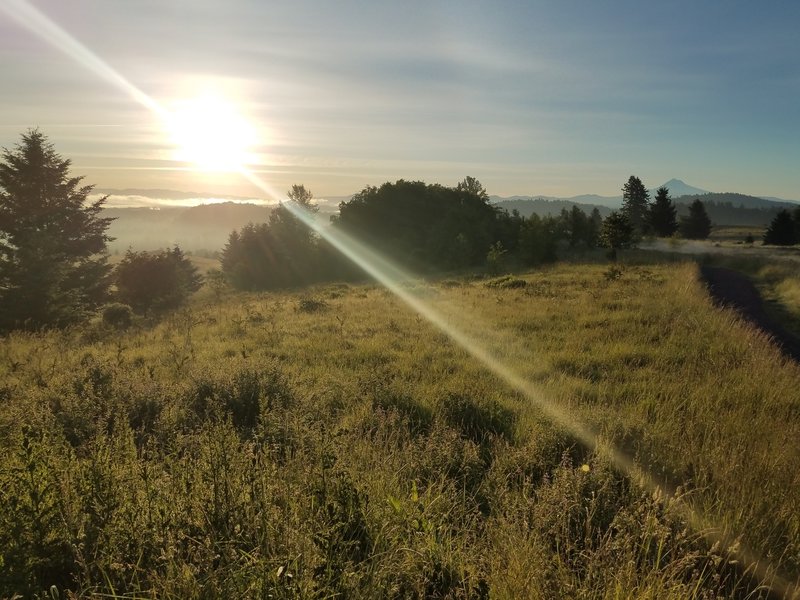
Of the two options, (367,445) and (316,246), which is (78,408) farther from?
(316,246)

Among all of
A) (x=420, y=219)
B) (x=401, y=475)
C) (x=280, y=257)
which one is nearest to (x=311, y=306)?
(x=401, y=475)

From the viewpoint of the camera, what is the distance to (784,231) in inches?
2372

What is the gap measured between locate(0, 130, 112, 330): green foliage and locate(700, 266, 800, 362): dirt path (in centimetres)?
2903

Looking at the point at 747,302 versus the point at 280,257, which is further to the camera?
the point at 280,257

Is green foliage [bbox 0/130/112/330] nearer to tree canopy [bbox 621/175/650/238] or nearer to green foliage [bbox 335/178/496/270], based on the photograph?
green foliage [bbox 335/178/496/270]

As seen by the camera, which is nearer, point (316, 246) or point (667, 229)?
point (316, 246)

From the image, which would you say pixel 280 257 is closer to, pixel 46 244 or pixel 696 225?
pixel 46 244

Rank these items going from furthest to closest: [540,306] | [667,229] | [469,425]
Answer: [667,229] < [540,306] < [469,425]

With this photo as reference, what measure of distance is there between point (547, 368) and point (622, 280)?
16167mm

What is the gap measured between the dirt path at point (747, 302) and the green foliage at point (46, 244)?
29033 mm

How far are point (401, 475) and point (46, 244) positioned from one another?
30206 millimetres

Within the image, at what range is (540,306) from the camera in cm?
1518

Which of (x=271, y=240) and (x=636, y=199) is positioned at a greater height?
(x=636, y=199)

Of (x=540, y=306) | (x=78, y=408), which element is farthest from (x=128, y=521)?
(x=540, y=306)
